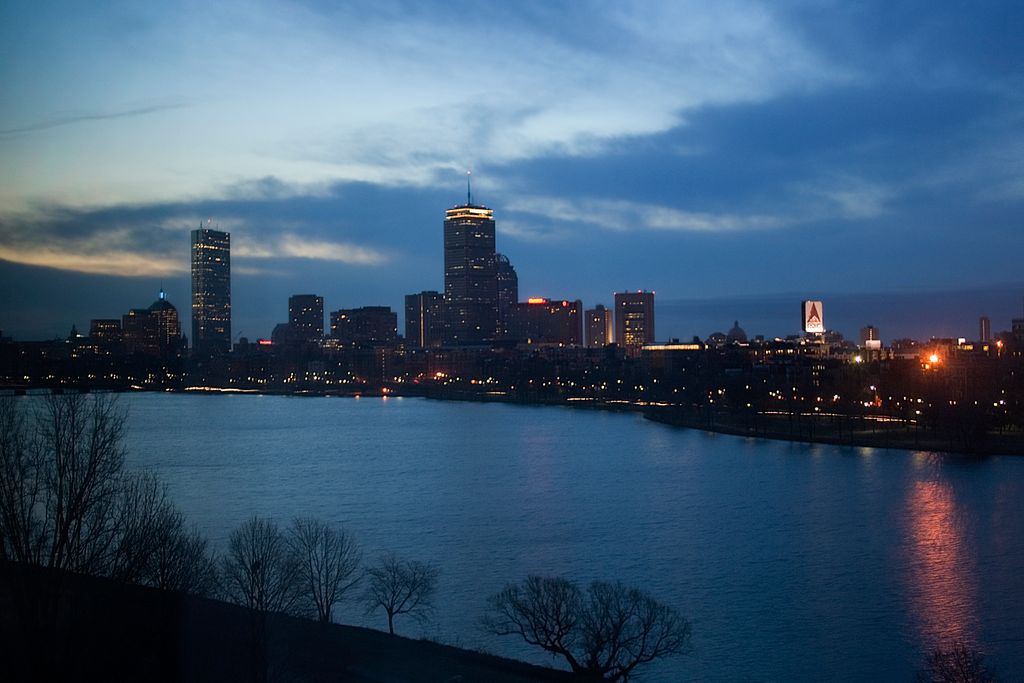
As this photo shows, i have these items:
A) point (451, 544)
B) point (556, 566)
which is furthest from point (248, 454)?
point (556, 566)

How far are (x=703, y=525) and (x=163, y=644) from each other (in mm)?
6155

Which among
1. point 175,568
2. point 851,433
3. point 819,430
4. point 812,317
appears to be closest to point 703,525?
point 175,568

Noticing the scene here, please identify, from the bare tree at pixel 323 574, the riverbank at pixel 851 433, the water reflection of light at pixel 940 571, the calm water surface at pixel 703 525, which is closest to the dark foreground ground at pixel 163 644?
the bare tree at pixel 323 574

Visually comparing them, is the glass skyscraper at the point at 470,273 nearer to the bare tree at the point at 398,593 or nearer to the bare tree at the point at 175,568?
the bare tree at the point at 398,593

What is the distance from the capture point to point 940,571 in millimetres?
6770

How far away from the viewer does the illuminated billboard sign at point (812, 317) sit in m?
33.3

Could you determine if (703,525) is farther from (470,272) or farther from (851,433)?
(470,272)

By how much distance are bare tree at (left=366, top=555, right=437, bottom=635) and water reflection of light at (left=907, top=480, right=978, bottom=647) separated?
2848mm

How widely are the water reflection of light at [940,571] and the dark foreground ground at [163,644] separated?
2747 millimetres

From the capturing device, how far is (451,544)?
7.75 m

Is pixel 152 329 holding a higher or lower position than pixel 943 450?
higher

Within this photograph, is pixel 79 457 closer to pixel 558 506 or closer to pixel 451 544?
pixel 451 544

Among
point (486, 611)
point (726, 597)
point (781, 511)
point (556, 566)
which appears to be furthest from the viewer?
point (781, 511)

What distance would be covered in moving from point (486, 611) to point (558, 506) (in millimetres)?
4018
